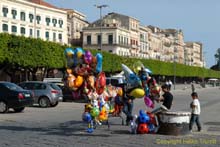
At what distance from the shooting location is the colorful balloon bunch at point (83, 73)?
1521 centimetres

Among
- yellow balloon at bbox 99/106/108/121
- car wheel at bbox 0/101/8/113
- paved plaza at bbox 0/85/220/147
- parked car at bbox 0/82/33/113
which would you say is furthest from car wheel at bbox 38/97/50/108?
yellow balloon at bbox 99/106/108/121

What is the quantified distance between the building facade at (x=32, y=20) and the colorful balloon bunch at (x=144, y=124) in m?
75.0

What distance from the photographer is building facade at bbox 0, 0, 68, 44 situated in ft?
293

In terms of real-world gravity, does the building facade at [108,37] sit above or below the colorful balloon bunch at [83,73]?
above

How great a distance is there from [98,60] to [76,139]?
3122 mm

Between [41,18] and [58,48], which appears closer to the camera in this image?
[58,48]

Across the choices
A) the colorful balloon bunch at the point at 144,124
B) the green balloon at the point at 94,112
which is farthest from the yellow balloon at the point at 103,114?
the colorful balloon bunch at the point at 144,124

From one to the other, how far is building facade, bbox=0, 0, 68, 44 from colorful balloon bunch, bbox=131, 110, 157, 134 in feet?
246

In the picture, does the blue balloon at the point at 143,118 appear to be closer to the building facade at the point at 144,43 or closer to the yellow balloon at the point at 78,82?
the yellow balloon at the point at 78,82

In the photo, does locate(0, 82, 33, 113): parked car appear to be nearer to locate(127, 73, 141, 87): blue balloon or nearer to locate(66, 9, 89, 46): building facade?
locate(127, 73, 141, 87): blue balloon

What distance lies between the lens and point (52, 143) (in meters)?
12.6

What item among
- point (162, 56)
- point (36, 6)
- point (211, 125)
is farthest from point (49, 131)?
point (162, 56)

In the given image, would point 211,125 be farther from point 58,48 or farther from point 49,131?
point 58,48

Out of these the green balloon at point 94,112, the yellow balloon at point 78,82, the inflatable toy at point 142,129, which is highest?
the yellow balloon at point 78,82
